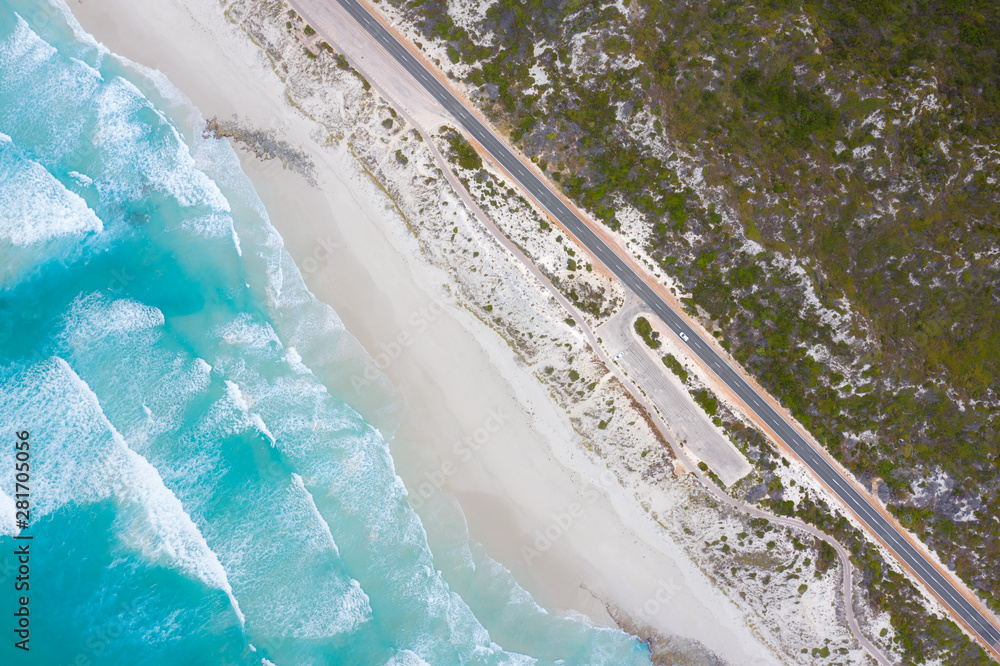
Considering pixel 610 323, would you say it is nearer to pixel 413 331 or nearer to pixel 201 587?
pixel 413 331

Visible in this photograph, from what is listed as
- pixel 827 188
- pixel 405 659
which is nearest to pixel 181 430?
pixel 405 659

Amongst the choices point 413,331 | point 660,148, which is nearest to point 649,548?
point 413,331

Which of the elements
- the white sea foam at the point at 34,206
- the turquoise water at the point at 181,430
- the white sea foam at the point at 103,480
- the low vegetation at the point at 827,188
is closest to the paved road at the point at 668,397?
the low vegetation at the point at 827,188

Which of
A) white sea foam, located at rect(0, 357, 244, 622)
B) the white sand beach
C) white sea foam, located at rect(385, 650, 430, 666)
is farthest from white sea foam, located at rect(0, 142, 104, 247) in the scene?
white sea foam, located at rect(385, 650, 430, 666)

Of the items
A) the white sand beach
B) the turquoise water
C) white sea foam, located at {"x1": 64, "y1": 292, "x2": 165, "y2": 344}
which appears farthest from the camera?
the white sand beach

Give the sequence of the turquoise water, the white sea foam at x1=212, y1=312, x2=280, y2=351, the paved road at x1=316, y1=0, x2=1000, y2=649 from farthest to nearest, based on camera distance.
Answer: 1. the paved road at x1=316, y1=0, x2=1000, y2=649
2. the white sea foam at x1=212, y1=312, x2=280, y2=351
3. the turquoise water

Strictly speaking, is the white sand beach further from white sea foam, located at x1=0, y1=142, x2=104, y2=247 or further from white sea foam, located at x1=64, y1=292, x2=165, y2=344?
white sea foam, located at x1=0, y1=142, x2=104, y2=247
